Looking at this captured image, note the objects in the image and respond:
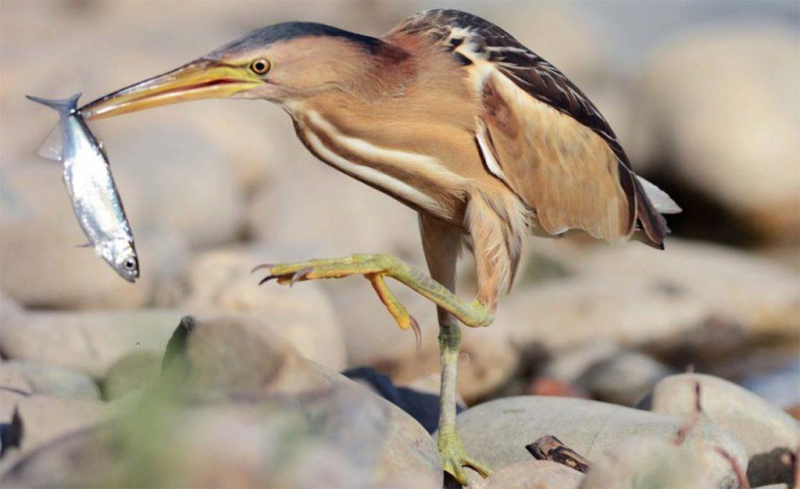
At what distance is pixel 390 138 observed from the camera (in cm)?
445

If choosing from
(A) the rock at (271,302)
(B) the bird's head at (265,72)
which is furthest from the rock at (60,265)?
(B) the bird's head at (265,72)

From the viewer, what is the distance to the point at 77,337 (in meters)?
6.24

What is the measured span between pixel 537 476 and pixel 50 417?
1439 millimetres

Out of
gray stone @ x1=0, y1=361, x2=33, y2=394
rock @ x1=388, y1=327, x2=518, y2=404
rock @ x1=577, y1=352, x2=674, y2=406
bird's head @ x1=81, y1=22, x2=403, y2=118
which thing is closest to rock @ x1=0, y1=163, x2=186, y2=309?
rock @ x1=388, y1=327, x2=518, y2=404

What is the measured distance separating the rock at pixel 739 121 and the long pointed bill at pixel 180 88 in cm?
852

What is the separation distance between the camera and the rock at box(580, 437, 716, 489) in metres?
3.40

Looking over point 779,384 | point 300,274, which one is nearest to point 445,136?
point 300,274

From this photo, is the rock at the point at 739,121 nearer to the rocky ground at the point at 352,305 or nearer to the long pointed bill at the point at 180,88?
the rocky ground at the point at 352,305

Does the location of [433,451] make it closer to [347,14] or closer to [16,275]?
[16,275]

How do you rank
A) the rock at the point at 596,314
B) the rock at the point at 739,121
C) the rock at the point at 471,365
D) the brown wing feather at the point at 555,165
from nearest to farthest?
the brown wing feather at the point at 555,165 < the rock at the point at 471,365 < the rock at the point at 596,314 < the rock at the point at 739,121

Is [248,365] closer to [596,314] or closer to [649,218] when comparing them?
[649,218]

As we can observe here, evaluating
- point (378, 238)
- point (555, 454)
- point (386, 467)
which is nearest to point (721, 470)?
point (555, 454)

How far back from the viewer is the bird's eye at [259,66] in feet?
13.5

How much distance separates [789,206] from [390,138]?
324 inches
